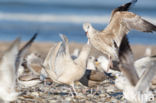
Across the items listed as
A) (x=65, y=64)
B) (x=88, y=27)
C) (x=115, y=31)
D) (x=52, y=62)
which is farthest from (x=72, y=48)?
(x=65, y=64)

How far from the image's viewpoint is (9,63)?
5.52 metres

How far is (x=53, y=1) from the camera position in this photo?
35.4m

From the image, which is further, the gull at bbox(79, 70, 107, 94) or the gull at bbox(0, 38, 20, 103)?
the gull at bbox(79, 70, 107, 94)

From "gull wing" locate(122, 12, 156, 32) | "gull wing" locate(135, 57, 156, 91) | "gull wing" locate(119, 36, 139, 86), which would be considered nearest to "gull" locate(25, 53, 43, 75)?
"gull wing" locate(122, 12, 156, 32)

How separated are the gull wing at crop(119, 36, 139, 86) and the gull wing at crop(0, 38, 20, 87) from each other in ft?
5.14

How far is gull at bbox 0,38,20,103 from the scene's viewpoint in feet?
17.9

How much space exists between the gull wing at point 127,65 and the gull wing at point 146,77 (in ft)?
0.45

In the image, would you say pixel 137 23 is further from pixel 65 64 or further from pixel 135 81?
pixel 135 81

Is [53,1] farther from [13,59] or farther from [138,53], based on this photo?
[13,59]

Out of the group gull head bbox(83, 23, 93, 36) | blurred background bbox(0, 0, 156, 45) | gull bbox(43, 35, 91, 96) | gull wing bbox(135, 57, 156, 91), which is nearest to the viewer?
gull wing bbox(135, 57, 156, 91)

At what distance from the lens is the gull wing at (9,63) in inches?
→ 214

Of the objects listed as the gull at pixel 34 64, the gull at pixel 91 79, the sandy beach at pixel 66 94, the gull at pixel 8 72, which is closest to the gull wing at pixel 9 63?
the gull at pixel 8 72

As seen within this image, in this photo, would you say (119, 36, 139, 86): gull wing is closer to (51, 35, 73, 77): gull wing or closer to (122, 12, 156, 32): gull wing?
(51, 35, 73, 77): gull wing

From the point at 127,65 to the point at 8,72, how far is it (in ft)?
5.66
